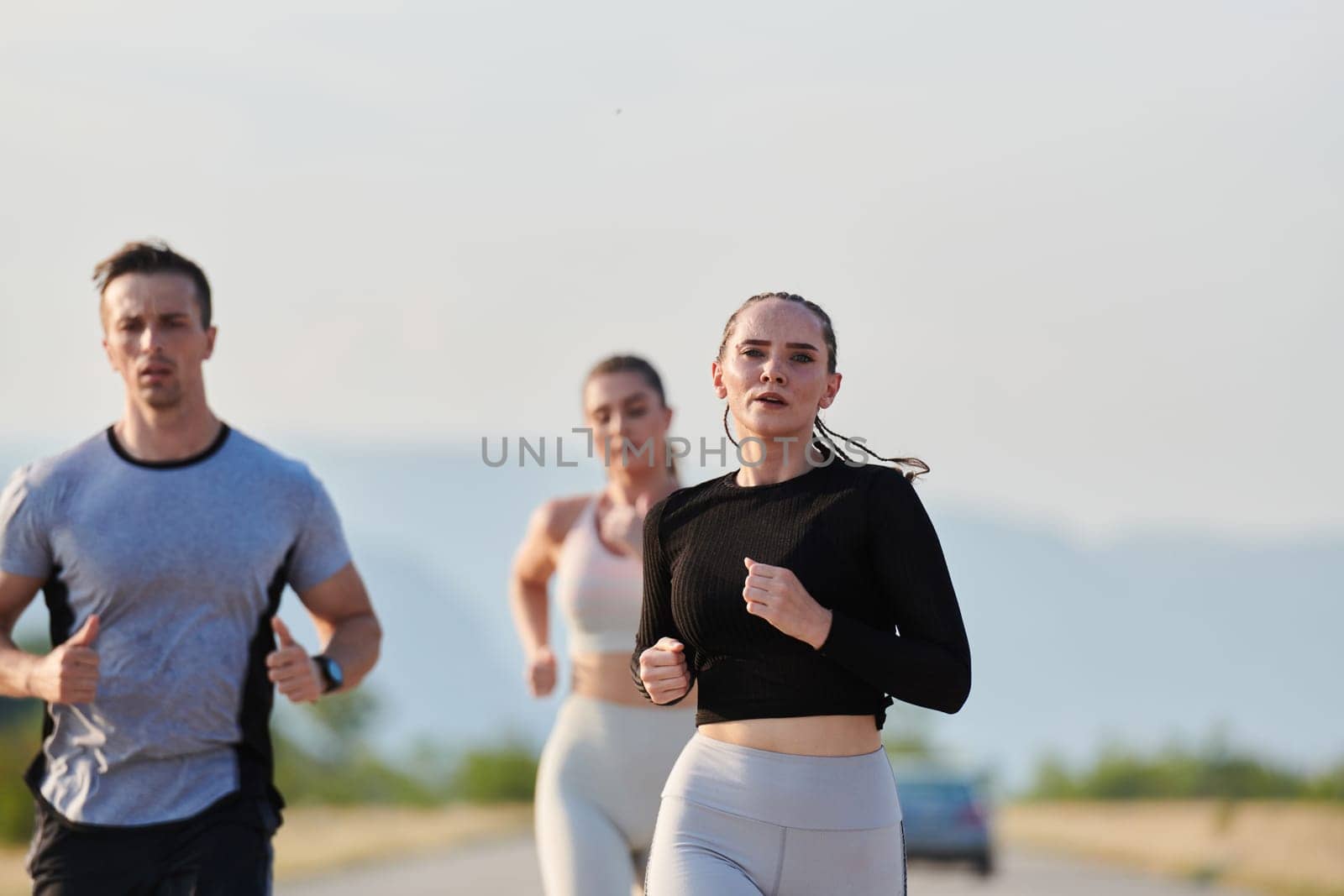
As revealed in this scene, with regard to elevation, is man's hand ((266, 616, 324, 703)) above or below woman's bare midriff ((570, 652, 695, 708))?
above

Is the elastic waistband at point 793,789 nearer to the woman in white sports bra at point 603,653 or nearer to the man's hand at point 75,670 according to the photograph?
the woman in white sports bra at point 603,653

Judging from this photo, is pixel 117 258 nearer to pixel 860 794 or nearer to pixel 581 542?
pixel 581 542

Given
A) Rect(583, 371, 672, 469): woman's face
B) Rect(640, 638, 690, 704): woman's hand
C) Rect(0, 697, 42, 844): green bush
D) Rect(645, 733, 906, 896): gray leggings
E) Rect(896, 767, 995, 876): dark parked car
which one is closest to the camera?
Rect(645, 733, 906, 896): gray leggings

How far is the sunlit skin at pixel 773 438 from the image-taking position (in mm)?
4652

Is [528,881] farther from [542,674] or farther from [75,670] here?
[75,670]

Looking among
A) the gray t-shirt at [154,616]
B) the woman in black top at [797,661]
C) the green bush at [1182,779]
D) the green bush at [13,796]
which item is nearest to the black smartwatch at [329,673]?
the gray t-shirt at [154,616]

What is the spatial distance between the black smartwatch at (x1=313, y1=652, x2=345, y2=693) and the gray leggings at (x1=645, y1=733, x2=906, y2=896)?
5.45 ft

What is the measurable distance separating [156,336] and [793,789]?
2552mm

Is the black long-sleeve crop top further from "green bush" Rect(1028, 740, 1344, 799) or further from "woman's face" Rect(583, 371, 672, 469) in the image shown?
"green bush" Rect(1028, 740, 1344, 799)

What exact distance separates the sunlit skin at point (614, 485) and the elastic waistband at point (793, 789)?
271 cm

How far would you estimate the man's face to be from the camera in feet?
19.7

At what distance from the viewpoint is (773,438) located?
16.1 ft

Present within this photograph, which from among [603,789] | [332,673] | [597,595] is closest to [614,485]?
[597,595]

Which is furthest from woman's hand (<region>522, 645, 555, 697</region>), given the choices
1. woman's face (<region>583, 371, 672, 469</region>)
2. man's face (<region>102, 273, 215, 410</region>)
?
man's face (<region>102, 273, 215, 410</region>)
